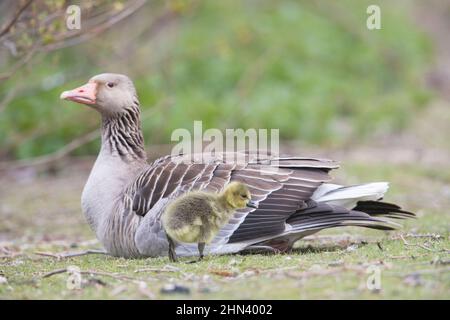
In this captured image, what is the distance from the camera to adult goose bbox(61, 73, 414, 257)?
20.3ft

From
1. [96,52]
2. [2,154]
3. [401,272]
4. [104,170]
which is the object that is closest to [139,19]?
[96,52]

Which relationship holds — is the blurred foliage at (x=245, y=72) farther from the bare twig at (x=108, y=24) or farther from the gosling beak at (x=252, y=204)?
the gosling beak at (x=252, y=204)

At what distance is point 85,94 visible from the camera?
720 cm

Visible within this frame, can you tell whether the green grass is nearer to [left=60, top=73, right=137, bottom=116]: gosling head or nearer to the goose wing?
the goose wing

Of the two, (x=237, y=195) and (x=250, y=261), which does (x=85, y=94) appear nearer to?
(x=237, y=195)

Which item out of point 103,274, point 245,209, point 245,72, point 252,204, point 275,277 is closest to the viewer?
point 275,277

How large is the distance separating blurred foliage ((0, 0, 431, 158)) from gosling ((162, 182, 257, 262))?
431 centimetres

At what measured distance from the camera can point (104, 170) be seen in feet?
23.7

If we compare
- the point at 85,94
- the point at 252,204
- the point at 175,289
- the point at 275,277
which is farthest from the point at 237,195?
the point at 85,94

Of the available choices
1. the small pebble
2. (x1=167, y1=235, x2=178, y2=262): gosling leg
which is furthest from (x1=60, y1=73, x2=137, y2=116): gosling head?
the small pebble

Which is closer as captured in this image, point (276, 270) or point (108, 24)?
point (276, 270)

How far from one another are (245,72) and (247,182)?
10.00m

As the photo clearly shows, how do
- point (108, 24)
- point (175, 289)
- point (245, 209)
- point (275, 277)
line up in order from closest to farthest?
point (175, 289) < point (275, 277) < point (245, 209) < point (108, 24)

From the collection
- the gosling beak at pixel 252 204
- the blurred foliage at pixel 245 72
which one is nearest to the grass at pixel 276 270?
the gosling beak at pixel 252 204
